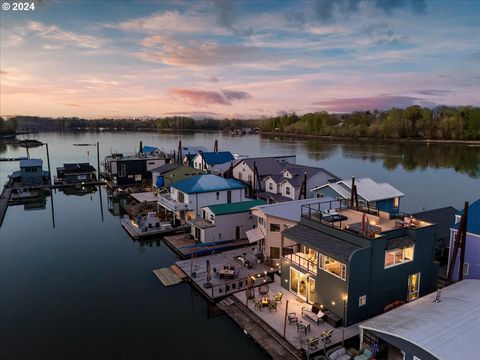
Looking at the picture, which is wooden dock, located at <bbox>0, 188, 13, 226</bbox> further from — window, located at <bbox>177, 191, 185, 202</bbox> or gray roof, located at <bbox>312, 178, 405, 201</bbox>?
gray roof, located at <bbox>312, 178, 405, 201</bbox>

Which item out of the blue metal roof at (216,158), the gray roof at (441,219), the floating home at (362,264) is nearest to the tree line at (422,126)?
the blue metal roof at (216,158)

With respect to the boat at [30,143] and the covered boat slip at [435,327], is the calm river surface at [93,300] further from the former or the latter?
the boat at [30,143]

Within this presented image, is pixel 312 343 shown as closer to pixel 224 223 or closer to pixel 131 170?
pixel 224 223

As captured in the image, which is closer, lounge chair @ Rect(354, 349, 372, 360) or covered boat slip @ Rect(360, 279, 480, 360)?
covered boat slip @ Rect(360, 279, 480, 360)

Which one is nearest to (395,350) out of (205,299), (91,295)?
(205,299)

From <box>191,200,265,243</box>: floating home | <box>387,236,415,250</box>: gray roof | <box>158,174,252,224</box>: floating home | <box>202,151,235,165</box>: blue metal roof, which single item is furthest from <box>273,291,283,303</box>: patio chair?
<box>202,151,235,165</box>: blue metal roof

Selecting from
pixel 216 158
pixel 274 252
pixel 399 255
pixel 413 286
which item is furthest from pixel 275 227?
pixel 216 158

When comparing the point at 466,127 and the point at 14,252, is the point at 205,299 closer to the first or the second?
the point at 14,252
